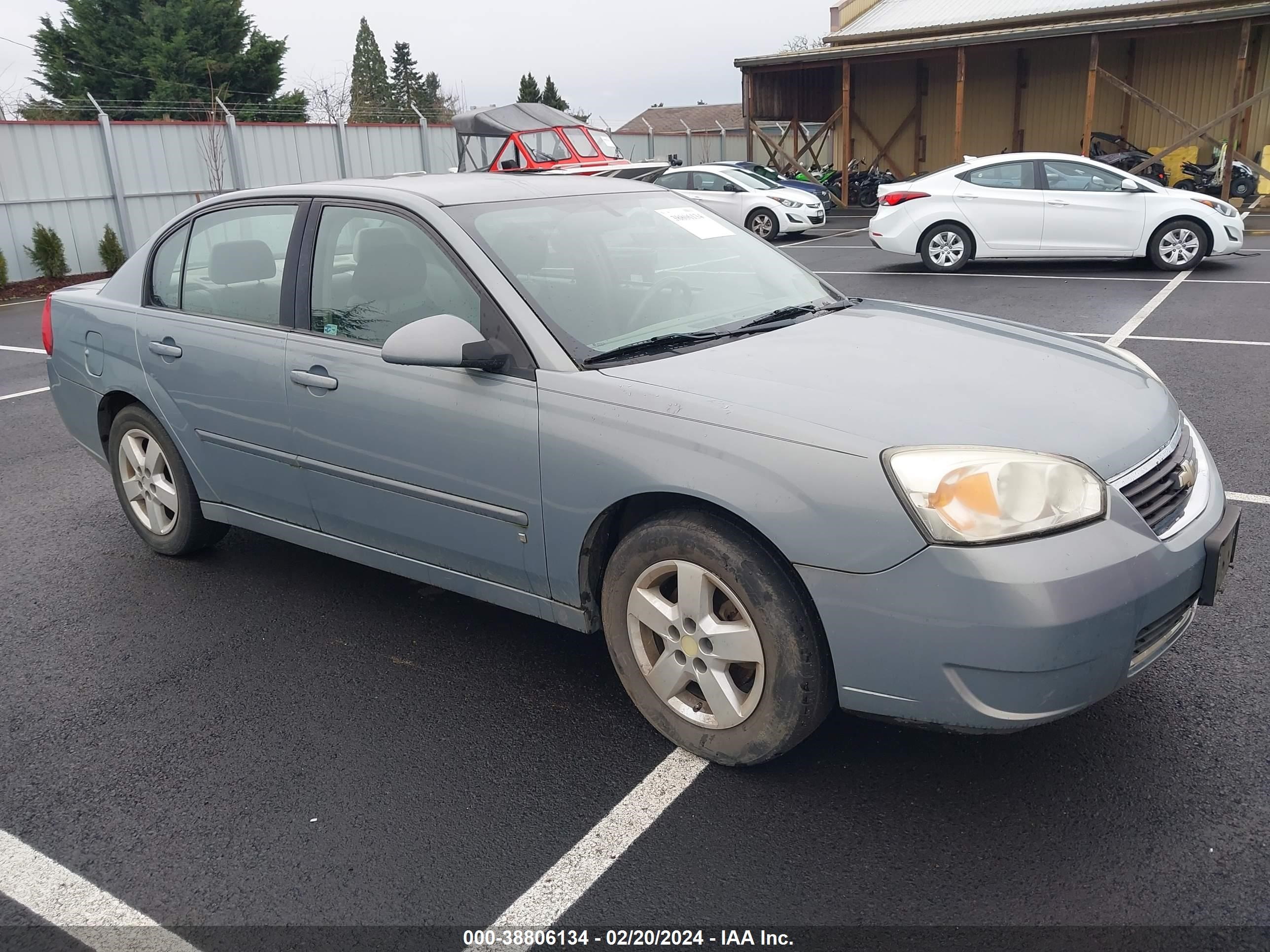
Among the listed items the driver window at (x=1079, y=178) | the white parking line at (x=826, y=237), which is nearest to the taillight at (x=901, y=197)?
the driver window at (x=1079, y=178)

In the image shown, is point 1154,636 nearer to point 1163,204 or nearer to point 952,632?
point 952,632

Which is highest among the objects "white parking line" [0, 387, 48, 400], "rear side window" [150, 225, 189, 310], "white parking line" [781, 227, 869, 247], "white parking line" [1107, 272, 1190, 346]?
"rear side window" [150, 225, 189, 310]

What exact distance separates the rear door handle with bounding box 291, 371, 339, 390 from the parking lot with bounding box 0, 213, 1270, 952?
3.14 ft

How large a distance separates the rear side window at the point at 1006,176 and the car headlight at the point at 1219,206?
76.3 inches

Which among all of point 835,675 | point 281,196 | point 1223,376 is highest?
point 281,196

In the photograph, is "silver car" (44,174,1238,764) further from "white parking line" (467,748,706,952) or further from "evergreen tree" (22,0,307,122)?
"evergreen tree" (22,0,307,122)

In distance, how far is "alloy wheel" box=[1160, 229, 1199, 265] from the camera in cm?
1327

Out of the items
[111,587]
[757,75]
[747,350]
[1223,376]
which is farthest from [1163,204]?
[757,75]

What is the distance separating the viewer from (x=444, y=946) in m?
2.41

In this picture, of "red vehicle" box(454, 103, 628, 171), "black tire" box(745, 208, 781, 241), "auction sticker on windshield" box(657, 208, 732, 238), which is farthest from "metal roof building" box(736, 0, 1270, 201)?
"auction sticker on windshield" box(657, 208, 732, 238)

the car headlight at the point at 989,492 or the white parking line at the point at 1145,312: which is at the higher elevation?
the car headlight at the point at 989,492

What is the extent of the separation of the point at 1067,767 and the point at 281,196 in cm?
340

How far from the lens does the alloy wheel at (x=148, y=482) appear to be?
4645 millimetres

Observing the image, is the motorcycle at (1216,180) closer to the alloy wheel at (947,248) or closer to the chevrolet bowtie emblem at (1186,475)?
the alloy wheel at (947,248)
